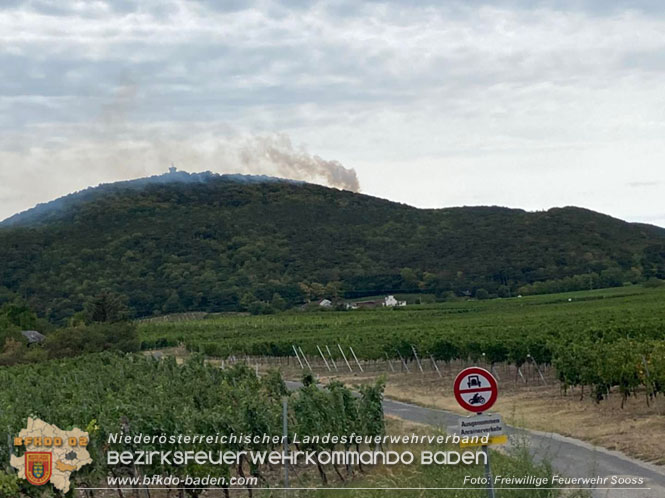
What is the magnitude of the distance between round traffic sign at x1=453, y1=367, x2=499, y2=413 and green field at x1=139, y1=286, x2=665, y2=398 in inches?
585

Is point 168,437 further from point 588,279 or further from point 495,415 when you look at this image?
point 588,279

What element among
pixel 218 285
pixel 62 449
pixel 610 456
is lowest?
pixel 610 456

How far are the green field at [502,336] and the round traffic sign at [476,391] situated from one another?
14.9m

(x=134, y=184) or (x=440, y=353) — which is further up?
(x=134, y=184)

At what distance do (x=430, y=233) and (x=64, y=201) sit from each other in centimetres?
6948

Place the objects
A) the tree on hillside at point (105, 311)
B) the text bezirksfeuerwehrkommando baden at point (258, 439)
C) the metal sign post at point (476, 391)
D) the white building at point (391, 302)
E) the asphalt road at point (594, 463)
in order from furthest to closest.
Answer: the white building at point (391, 302)
the tree on hillside at point (105, 311)
the text bezirksfeuerwehrkommando baden at point (258, 439)
the asphalt road at point (594, 463)
the metal sign post at point (476, 391)

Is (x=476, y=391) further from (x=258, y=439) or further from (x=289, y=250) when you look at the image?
(x=289, y=250)

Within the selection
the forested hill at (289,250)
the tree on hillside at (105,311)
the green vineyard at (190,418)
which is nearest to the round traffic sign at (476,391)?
the green vineyard at (190,418)

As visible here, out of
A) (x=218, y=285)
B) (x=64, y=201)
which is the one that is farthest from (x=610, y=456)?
(x=64, y=201)

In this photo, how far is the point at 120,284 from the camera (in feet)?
375

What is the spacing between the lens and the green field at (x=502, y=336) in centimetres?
2700

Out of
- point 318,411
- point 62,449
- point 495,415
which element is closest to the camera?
point 495,415

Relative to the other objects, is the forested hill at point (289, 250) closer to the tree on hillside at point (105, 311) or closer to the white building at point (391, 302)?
the white building at point (391, 302)

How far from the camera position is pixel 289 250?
430 ft
